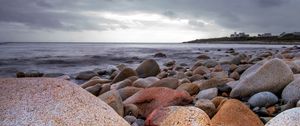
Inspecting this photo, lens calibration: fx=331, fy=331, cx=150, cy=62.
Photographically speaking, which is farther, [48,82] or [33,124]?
[48,82]

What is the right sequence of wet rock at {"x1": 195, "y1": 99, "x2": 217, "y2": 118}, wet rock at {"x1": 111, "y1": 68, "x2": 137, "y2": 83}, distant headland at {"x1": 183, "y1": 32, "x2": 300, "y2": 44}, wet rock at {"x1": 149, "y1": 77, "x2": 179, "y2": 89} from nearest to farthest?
wet rock at {"x1": 195, "y1": 99, "x2": 217, "y2": 118}
wet rock at {"x1": 149, "y1": 77, "x2": 179, "y2": 89}
wet rock at {"x1": 111, "y1": 68, "x2": 137, "y2": 83}
distant headland at {"x1": 183, "y1": 32, "x2": 300, "y2": 44}

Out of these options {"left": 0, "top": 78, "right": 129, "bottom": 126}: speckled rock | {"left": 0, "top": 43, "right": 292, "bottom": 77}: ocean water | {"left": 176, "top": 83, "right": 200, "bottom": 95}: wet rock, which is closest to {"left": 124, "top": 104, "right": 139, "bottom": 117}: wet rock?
{"left": 0, "top": 78, "right": 129, "bottom": 126}: speckled rock

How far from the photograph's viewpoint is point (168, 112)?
3365mm

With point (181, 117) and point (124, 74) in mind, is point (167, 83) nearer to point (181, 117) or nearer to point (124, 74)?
point (124, 74)

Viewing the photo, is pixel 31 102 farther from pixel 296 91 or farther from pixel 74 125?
pixel 296 91

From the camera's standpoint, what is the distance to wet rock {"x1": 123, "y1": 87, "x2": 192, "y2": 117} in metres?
4.49

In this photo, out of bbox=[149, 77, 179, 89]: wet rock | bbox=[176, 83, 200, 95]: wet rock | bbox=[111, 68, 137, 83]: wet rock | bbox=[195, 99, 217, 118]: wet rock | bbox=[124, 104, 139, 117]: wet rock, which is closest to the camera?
bbox=[195, 99, 217, 118]: wet rock

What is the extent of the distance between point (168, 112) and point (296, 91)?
85.9 inches

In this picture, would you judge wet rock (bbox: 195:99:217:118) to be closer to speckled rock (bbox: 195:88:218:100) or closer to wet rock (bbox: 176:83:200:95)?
speckled rock (bbox: 195:88:218:100)

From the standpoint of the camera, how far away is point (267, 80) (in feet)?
16.6

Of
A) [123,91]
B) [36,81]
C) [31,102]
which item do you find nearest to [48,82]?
[36,81]

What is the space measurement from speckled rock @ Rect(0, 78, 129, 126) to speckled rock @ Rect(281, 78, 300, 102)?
9.04 feet

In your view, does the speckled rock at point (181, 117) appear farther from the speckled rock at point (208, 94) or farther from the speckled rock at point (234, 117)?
the speckled rock at point (208, 94)

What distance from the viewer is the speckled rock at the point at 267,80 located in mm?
5031
